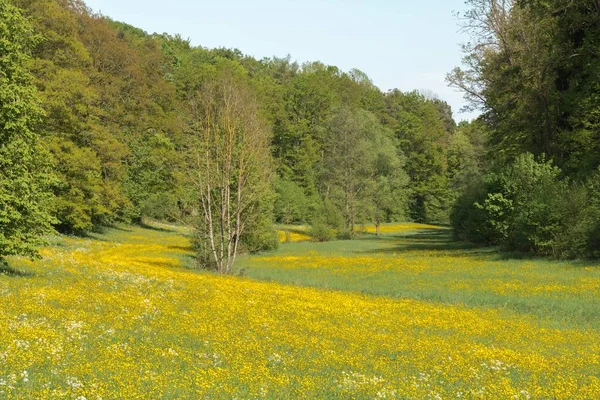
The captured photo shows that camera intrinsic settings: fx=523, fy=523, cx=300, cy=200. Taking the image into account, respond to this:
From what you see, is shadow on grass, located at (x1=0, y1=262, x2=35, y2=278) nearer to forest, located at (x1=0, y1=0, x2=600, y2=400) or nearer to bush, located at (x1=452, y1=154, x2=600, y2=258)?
forest, located at (x1=0, y1=0, x2=600, y2=400)

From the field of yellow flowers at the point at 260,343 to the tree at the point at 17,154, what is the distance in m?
1.60

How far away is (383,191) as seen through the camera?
90.9 meters

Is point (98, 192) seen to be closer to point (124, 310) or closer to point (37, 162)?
point (37, 162)

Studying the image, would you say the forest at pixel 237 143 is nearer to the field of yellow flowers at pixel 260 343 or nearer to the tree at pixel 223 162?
the tree at pixel 223 162

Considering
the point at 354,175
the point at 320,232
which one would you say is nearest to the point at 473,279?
the point at 320,232

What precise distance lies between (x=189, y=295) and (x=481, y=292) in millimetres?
15155

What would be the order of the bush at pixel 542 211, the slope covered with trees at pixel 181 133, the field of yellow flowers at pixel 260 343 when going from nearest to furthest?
the field of yellow flowers at pixel 260 343, the bush at pixel 542 211, the slope covered with trees at pixel 181 133

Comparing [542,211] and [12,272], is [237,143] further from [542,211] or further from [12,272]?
[542,211]

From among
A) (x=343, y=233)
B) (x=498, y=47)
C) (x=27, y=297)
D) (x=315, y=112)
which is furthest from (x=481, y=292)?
(x=315, y=112)

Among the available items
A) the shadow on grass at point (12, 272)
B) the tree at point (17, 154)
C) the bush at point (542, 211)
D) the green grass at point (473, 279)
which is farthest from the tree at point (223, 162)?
the bush at point (542, 211)

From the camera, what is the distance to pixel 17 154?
18.9m

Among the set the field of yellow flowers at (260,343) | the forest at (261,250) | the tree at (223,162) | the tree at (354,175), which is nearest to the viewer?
the field of yellow flowers at (260,343)

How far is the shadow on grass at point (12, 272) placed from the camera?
19.6 m

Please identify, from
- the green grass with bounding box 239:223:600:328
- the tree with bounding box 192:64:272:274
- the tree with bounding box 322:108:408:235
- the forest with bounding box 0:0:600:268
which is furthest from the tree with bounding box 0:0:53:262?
the tree with bounding box 322:108:408:235
